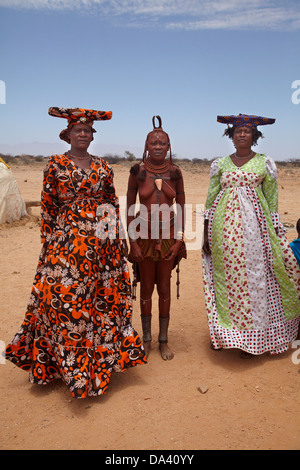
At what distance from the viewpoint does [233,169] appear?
3775 mm

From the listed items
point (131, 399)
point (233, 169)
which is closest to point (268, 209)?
point (233, 169)

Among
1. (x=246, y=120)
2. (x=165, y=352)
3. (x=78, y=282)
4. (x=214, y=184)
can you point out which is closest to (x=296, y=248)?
(x=214, y=184)

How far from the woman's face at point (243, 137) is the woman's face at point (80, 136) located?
1303 millimetres

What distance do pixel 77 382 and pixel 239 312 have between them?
1513 millimetres

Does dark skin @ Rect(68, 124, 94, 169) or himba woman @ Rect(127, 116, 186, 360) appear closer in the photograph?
dark skin @ Rect(68, 124, 94, 169)

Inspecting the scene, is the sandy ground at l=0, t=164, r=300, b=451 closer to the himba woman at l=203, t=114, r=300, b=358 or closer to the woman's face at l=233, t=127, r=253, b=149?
the himba woman at l=203, t=114, r=300, b=358

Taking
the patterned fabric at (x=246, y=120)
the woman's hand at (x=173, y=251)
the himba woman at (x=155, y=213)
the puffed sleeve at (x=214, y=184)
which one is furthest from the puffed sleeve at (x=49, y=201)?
the patterned fabric at (x=246, y=120)

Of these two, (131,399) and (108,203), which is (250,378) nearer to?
(131,399)

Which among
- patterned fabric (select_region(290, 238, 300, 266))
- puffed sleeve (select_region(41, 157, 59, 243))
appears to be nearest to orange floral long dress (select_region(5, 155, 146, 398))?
puffed sleeve (select_region(41, 157, 59, 243))

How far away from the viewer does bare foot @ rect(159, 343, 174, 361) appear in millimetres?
3884

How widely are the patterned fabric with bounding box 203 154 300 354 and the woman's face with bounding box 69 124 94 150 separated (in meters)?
1.26

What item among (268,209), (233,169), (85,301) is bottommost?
(85,301)
